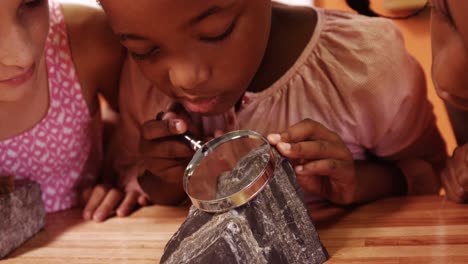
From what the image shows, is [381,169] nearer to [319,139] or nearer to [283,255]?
[319,139]

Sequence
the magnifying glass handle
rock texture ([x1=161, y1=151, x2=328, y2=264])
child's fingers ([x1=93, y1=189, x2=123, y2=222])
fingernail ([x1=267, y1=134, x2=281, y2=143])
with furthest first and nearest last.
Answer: child's fingers ([x1=93, y1=189, x2=123, y2=222]) → the magnifying glass handle → fingernail ([x1=267, y1=134, x2=281, y2=143]) → rock texture ([x1=161, y1=151, x2=328, y2=264])

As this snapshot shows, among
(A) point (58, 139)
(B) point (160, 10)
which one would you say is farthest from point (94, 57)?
(B) point (160, 10)

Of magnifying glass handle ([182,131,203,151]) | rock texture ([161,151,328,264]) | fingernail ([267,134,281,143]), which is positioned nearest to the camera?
rock texture ([161,151,328,264])

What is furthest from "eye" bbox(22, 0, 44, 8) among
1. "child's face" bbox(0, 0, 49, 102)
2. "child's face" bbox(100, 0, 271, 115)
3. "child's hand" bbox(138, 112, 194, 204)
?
"child's hand" bbox(138, 112, 194, 204)

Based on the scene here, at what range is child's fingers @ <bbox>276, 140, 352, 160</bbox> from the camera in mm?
717

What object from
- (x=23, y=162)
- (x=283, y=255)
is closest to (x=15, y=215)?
(x=23, y=162)

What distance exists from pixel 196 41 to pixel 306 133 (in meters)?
0.17

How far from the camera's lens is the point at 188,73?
2.46ft

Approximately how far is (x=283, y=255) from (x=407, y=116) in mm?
374

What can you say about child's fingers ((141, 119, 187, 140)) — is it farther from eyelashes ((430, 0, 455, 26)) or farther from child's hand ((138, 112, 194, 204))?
eyelashes ((430, 0, 455, 26))

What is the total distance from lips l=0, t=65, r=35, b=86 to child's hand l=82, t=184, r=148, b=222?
9.1 inches

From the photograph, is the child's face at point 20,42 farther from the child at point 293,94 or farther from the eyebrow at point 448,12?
the eyebrow at point 448,12

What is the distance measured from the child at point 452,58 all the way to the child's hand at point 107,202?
46cm

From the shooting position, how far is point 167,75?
31.2 inches
